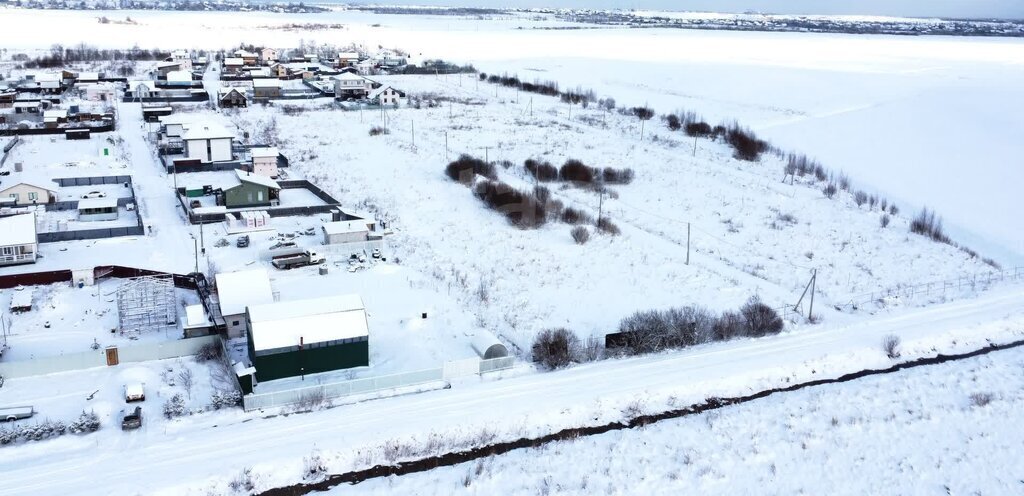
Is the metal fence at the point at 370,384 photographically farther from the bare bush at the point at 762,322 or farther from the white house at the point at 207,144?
the white house at the point at 207,144

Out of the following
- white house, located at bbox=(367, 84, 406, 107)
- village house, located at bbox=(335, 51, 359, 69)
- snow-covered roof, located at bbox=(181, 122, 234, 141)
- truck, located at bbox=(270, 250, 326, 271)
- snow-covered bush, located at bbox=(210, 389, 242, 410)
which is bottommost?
snow-covered bush, located at bbox=(210, 389, 242, 410)

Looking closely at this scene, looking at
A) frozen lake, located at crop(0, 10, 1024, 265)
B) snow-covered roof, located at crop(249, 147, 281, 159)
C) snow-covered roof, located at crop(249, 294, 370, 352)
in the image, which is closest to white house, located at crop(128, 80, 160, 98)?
snow-covered roof, located at crop(249, 147, 281, 159)

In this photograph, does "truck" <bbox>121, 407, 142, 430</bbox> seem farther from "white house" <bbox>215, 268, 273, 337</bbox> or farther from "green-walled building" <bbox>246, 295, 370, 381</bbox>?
"white house" <bbox>215, 268, 273, 337</bbox>

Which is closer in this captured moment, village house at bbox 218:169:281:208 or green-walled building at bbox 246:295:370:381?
green-walled building at bbox 246:295:370:381

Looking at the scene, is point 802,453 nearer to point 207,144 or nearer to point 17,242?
point 17,242

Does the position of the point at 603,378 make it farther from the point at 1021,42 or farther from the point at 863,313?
the point at 1021,42

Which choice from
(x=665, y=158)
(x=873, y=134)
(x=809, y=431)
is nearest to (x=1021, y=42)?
(x=873, y=134)
